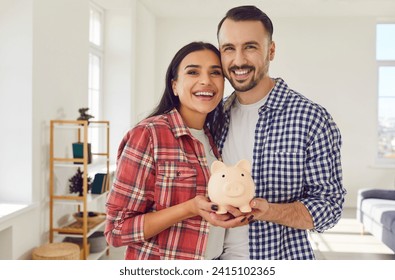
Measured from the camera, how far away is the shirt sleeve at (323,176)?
0.80m

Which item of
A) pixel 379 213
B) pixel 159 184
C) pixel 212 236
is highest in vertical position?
pixel 159 184

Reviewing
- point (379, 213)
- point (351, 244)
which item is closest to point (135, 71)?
point (351, 244)

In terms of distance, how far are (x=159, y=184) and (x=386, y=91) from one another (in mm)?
740

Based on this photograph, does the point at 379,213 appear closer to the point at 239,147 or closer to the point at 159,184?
the point at 239,147

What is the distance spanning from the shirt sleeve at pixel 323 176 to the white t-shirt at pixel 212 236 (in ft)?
0.53

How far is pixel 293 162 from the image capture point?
2.65ft

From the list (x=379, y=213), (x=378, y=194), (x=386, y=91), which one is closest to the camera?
(x=386, y=91)

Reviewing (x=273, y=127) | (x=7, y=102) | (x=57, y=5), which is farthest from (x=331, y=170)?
(x=57, y=5)

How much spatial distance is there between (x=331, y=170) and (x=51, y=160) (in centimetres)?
150

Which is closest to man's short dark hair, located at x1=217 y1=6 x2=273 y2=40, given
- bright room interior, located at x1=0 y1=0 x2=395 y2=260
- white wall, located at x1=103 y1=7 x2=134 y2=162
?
bright room interior, located at x1=0 y1=0 x2=395 y2=260

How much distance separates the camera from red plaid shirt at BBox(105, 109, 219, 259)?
29.2 inches

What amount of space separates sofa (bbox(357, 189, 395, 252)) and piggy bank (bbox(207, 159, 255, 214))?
6.23 ft

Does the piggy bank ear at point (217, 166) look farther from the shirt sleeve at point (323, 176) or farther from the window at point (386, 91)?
the window at point (386, 91)

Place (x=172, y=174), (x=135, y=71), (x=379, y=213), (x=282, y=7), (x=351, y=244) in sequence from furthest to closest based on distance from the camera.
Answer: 1. (x=379, y=213)
2. (x=351, y=244)
3. (x=135, y=71)
4. (x=282, y=7)
5. (x=172, y=174)
